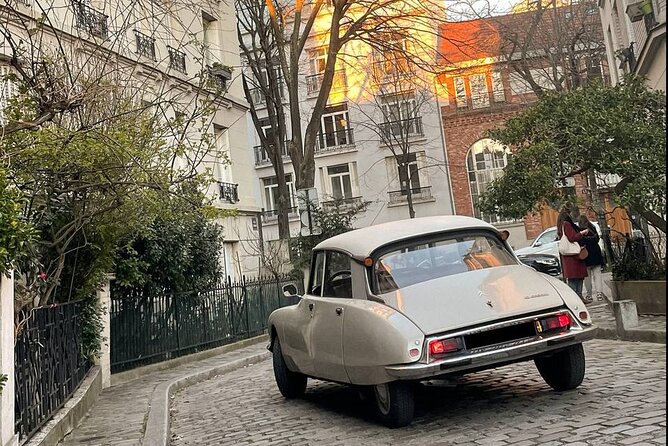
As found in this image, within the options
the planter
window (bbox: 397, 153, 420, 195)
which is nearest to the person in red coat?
the planter

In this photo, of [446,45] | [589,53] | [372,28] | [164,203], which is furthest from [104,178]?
[446,45]

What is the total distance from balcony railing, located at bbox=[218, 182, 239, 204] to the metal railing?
49.2 ft

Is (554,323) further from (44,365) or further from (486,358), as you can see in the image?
(44,365)

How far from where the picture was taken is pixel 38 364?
6809 mm

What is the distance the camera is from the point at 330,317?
6.86 meters

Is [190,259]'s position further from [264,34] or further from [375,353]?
[264,34]

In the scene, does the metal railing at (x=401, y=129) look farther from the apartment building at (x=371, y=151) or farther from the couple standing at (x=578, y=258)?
the couple standing at (x=578, y=258)

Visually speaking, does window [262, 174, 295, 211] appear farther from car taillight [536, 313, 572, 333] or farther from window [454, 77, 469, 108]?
car taillight [536, 313, 572, 333]

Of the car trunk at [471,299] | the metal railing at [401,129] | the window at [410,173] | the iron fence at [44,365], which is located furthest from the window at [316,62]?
the car trunk at [471,299]

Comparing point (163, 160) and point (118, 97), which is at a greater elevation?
point (118, 97)

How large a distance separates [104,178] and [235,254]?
1498 centimetres

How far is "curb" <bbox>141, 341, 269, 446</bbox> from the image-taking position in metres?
6.76

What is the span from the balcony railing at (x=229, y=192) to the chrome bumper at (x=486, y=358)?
17.7 m

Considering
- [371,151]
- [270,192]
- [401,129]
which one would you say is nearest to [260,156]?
[270,192]
